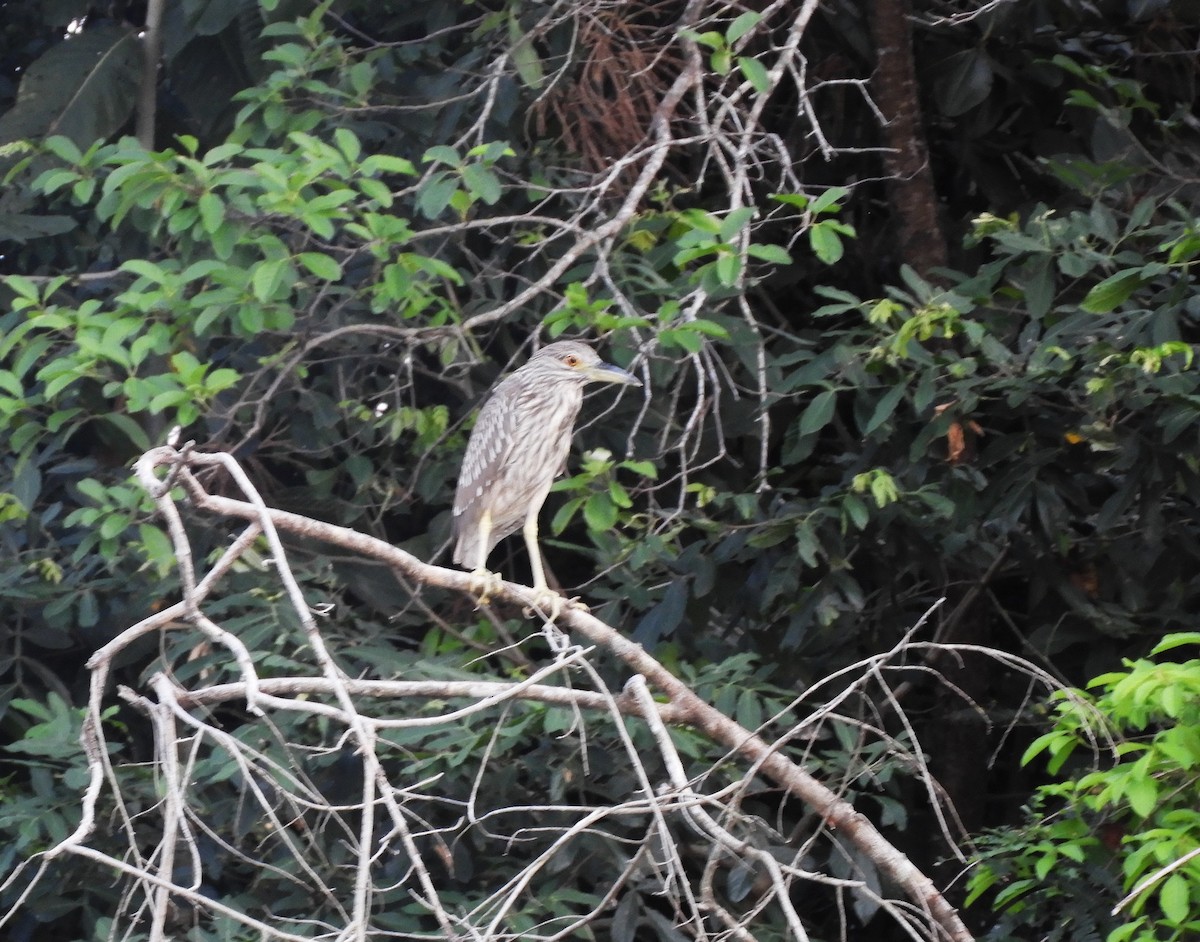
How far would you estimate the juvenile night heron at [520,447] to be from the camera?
4340mm

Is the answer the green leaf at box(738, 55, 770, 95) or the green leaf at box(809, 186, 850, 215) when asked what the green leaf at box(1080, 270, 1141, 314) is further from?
the green leaf at box(738, 55, 770, 95)

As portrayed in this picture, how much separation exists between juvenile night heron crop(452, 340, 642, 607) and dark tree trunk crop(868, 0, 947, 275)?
38.6 inches

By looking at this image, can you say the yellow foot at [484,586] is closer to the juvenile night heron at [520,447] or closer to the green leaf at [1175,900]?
the juvenile night heron at [520,447]

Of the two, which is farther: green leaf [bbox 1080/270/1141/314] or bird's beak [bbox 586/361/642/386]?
bird's beak [bbox 586/361/642/386]

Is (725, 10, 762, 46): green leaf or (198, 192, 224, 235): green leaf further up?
(725, 10, 762, 46): green leaf

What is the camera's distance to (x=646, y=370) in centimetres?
369

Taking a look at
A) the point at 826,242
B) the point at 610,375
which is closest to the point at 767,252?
the point at 826,242

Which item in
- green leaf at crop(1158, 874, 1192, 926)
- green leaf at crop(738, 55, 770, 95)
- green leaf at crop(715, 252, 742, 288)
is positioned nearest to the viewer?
green leaf at crop(1158, 874, 1192, 926)

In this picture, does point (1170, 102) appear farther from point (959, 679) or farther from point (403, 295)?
point (403, 295)

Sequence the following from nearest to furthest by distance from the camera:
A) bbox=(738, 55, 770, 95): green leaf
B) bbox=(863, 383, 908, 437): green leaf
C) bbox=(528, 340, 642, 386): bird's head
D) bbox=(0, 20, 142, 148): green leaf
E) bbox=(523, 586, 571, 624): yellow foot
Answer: bbox=(738, 55, 770, 95): green leaf
bbox=(523, 586, 571, 624): yellow foot
bbox=(863, 383, 908, 437): green leaf
bbox=(528, 340, 642, 386): bird's head
bbox=(0, 20, 142, 148): green leaf

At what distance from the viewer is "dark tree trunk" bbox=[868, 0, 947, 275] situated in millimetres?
4332

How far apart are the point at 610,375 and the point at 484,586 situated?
790 millimetres

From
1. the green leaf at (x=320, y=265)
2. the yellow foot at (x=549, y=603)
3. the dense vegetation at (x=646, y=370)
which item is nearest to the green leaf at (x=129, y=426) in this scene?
the dense vegetation at (x=646, y=370)

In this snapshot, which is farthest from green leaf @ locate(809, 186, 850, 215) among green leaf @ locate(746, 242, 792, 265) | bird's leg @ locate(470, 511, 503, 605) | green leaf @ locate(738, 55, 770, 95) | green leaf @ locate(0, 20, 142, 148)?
green leaf @ locate(0, 20, 142, 148)
